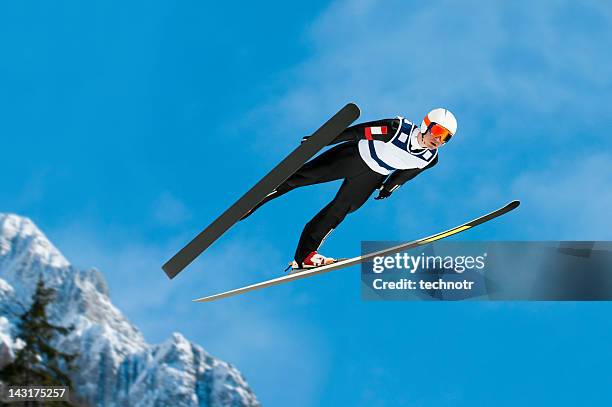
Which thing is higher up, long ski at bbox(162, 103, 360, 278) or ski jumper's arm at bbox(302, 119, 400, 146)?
ski jumper's arm at bbox(302, 119, 400, 146)

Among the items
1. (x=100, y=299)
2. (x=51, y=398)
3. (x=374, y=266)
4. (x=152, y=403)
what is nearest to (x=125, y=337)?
(x=100, y=299)

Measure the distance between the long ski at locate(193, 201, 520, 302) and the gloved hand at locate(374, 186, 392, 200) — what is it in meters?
0.80

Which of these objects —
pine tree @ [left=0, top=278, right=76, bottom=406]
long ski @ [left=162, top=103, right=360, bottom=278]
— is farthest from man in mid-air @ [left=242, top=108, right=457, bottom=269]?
pine tree @ [left=0, top=278, right=76, bottom=406]

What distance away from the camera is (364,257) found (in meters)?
11.6

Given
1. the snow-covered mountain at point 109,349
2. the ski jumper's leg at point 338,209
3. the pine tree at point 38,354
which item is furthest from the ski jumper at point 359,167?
the snow-covered mountain at point 109,349

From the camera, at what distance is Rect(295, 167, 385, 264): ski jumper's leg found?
10.9 meters

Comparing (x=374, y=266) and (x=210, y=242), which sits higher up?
(x=374, y=266)

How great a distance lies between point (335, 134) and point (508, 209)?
3.35 metres

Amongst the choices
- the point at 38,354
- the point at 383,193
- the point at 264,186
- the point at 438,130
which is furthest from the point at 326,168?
the point at 38,354

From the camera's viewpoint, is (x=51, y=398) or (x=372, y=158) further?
(x=51, y=398)

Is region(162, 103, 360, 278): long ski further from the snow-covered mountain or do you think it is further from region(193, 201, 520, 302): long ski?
the snow-covered mountain

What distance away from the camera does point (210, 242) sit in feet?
33.1

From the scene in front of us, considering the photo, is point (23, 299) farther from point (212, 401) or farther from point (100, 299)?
point (212, 401)

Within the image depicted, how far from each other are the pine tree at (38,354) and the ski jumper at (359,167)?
48.4 ft
